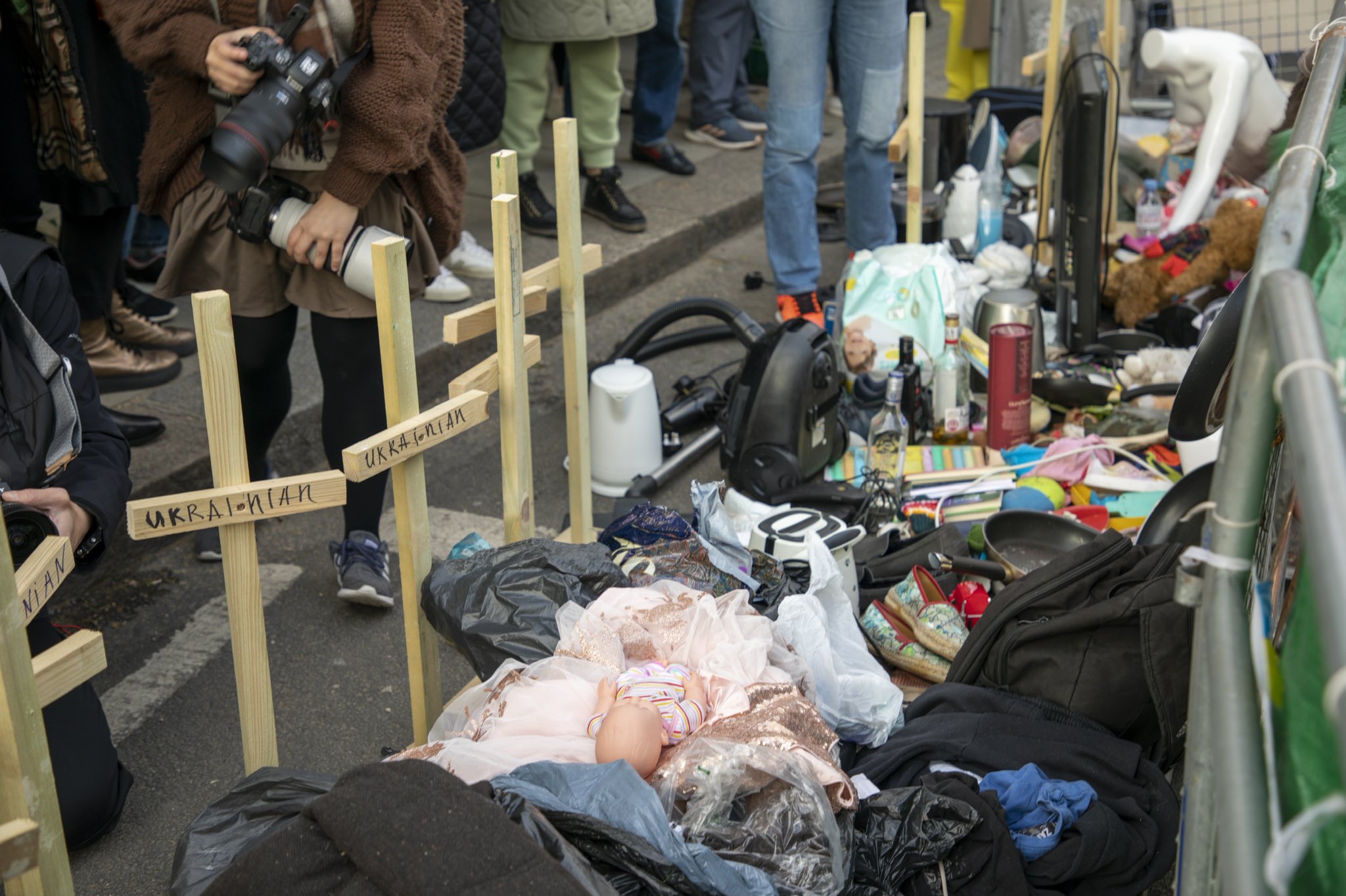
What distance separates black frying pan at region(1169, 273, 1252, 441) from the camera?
1.63 m

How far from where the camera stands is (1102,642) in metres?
2.17

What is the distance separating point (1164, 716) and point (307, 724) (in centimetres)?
165

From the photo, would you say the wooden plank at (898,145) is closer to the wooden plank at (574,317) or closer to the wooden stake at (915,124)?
the wooden stake at (915,124)

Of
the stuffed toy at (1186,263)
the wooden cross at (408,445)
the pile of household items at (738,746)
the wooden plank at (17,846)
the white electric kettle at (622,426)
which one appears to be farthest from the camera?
the stuffed toy at (1186,263)

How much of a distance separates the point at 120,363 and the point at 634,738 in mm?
2356

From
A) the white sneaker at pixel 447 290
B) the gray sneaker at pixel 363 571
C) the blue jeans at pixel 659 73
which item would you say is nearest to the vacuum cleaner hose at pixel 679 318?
the white sneaker at pixel 447 290

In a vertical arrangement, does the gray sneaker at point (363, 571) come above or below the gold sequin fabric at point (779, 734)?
below

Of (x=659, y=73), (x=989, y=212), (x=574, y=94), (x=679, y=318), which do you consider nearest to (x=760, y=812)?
(x=679, y=318)

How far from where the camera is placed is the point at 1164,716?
6.75 ft

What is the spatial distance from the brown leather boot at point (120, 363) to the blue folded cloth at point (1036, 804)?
2650 mm

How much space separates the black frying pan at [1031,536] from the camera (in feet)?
9.31

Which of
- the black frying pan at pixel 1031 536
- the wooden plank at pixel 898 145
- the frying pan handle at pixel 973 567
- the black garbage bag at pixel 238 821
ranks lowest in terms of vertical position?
the black frying pan at pixel 1031 536

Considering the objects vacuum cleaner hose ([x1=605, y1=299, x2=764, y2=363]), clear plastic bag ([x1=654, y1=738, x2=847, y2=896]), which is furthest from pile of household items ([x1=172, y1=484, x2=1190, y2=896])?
vacuum cleaner hose ([x1=605, y1=299, x2=764, y2=363])

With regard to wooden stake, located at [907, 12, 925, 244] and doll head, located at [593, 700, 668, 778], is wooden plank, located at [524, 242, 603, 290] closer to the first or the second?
doll head, located at [593, 700, 668, 778]
